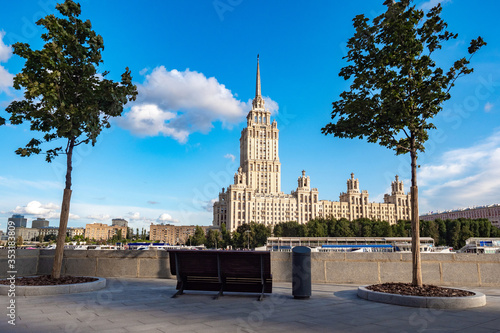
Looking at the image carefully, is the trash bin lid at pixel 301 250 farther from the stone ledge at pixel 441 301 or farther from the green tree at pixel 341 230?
the green tree at pixel 341 230

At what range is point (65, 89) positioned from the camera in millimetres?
10820

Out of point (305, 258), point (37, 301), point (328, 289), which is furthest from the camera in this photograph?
A: point (328, 289)

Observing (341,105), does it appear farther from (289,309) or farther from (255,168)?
(255,168)

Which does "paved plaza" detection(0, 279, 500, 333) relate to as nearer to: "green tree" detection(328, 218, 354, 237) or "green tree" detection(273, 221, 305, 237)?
"green tree" detection(328, 218, 354, 237)

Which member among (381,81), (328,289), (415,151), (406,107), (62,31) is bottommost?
(328,289)

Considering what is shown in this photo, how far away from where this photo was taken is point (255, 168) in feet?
609

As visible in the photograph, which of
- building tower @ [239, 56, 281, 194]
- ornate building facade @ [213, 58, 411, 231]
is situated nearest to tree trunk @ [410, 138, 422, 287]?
ornate building facade @ [213, 58, 411, 231]

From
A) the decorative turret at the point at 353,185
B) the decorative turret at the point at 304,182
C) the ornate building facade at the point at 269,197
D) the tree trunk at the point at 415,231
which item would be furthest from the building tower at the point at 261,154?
the tree trunk at the point at 415,231

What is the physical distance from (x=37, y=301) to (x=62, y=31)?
7214mm

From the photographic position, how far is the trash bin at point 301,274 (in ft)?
27.8

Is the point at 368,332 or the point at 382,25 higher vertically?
the point at 382,25

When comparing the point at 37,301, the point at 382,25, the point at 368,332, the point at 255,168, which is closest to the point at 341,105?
the point at 382,25

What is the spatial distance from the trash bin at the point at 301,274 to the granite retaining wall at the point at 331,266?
3.49 m

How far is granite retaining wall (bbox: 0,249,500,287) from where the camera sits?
11578 mm
